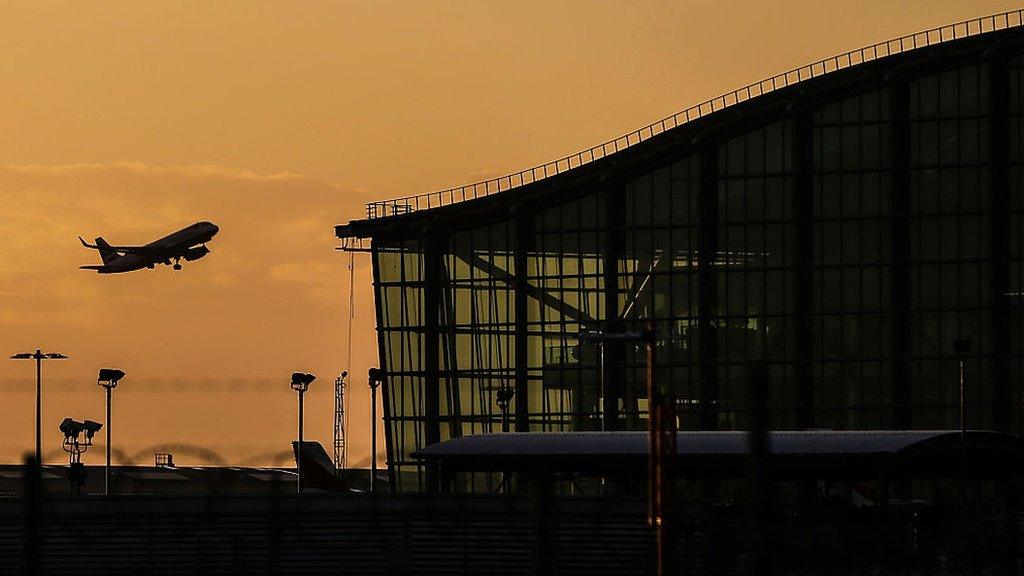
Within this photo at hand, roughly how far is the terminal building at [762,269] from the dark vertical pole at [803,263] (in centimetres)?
14

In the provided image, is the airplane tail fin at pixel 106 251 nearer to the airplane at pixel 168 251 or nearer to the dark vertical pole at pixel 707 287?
the airplane at pixel 168 251

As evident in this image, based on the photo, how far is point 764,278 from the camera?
136 metres

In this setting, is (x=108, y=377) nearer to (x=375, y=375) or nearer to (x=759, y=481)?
(x=375, y=375)

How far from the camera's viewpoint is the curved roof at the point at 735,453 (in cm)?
9612

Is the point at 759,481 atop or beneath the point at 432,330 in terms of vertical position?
beneath

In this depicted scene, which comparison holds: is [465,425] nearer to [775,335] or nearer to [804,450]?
[775,335]

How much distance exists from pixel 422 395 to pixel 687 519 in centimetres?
8260

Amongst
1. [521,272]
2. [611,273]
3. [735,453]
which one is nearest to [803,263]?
[611,273]

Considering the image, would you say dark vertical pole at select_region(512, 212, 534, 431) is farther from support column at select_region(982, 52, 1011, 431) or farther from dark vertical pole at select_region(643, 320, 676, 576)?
dark vertical pole at select_region(643, 320, 676, 576)

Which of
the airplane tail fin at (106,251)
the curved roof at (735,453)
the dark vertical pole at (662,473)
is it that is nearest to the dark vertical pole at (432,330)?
the curved roof at (735,453)

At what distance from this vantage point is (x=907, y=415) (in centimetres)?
13438

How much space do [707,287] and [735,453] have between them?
36.3 metres

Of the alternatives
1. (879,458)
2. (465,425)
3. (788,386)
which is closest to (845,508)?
(879,458)

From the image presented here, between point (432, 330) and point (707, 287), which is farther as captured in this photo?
point (432, 330)
